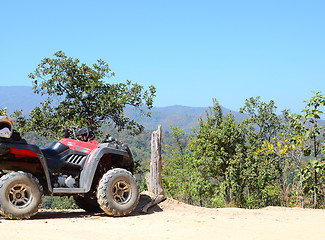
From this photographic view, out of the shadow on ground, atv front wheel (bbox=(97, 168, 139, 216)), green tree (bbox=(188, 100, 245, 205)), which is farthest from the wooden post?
green tree (bbox=(188, 100, 245, 205))

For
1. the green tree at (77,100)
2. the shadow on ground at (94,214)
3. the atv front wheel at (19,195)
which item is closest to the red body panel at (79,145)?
the atv front wheel at (19,195)

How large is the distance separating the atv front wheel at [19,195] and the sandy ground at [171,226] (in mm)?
221

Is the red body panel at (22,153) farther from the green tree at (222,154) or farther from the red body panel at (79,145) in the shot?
the green tree at (222,154)

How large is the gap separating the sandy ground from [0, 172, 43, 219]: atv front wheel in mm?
221

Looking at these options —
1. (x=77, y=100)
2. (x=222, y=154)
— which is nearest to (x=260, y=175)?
(x=222, y=154)

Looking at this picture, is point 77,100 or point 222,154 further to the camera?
point 222,154

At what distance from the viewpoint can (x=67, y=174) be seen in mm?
8883

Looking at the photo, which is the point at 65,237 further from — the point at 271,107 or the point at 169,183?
the point at 271,107

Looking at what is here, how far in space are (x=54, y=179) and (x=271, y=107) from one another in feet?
93.8

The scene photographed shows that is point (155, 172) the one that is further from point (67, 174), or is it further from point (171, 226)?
point (171, 226)

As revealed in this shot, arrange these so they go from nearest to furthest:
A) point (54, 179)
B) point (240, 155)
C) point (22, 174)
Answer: point (22, 174) < point (54, 179) < point (240, 155)

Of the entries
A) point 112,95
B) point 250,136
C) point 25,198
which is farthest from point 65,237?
Answer: point 250,136

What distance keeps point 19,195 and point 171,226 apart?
2989mm

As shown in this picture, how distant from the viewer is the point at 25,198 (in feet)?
25.7
